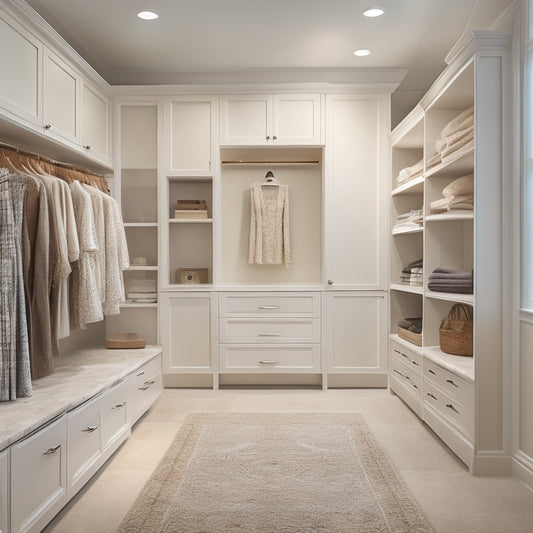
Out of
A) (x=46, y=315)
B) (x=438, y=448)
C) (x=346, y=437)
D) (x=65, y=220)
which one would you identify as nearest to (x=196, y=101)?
(x=65, y=220)

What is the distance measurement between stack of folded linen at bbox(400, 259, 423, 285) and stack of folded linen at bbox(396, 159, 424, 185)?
0.68m

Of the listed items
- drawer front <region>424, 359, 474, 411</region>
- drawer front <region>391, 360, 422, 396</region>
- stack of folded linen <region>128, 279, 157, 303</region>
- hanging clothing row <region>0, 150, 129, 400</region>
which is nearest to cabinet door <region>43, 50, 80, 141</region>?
hanging clothing row <region>0, 150, 129, 400</region>

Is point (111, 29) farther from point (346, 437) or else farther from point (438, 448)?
point (438, 448)

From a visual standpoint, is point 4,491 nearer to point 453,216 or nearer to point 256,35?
point 453,216

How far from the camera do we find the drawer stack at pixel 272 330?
4.59 meters

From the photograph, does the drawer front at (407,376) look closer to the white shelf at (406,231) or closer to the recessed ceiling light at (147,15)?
the white shelf at (406,231)

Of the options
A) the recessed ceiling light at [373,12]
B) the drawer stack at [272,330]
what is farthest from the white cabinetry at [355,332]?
the recessed ceiling light at [373,12]

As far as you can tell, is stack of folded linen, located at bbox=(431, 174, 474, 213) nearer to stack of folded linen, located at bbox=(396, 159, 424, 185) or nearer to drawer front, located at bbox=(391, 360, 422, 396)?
stack of folded linen, located at bbox=(396, 159, 424, 185)

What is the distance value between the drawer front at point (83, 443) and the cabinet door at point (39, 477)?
2.9 inches

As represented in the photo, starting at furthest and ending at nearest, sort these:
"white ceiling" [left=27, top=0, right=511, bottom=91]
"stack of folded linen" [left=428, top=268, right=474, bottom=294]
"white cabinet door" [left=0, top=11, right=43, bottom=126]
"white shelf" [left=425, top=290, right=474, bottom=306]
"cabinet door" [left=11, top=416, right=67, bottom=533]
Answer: "white ceiling" [left=27, top=0, right=511, bottom=91] < "stack of folded linen" [left=428, top=268, right=474, bottom=294] < "white shelf" [left=425, top=290, right=474, bottom=306] < "white cabinet door" [left=0, top=11, right=43, bottom=126] < "cabinet door" [left=11, top=416, right=67, bottom=533]

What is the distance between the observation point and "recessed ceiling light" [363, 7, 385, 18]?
3.50 metres

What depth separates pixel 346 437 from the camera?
10.8 feet

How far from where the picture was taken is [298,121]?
15.0 feet

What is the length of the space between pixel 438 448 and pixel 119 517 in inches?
73.0
